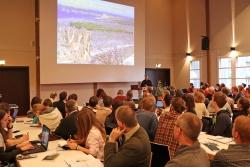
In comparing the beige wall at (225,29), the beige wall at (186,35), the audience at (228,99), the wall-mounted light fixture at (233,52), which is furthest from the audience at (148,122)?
the beige wall at (186,35)

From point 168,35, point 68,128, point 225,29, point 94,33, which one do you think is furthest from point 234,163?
point 168,35

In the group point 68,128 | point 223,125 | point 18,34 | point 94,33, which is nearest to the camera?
point 68,128

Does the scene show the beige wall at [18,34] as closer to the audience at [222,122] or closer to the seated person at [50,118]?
the seated person at [50,118]

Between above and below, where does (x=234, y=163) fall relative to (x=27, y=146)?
above

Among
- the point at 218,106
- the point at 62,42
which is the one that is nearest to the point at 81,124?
the point at 218,106

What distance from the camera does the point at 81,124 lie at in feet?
11.0

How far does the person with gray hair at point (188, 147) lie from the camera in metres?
1.92

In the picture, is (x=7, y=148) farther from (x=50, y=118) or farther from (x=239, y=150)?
(x=239, y=150)

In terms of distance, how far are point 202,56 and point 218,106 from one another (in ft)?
33.7

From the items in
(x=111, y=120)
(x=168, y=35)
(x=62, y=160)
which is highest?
(x=168, y=35)

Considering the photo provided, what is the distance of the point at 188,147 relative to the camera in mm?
2027

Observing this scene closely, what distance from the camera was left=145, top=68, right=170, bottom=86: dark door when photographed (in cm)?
1479

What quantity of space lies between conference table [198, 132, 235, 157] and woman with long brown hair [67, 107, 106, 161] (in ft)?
4.06

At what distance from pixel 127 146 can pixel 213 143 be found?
1.52m
